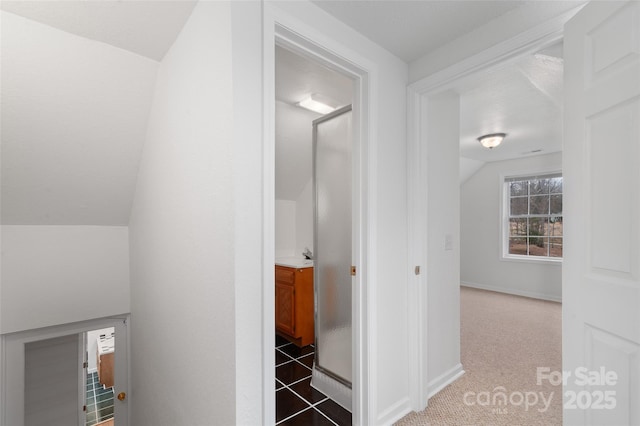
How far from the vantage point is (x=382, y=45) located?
6.06ft

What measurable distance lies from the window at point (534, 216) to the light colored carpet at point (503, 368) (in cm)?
101

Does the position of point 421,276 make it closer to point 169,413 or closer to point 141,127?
point 169,413

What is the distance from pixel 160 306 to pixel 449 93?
8.66 ft

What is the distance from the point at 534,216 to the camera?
16.9 feet

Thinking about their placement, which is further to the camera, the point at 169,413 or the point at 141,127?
the point at 141,127

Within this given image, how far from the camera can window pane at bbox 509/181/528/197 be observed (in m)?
5.28

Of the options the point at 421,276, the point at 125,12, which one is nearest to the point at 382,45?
the point at 125,12

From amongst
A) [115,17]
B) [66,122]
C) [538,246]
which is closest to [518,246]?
[538,246]

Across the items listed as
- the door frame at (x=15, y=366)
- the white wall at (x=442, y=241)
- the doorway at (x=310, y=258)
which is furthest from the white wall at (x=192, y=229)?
the white wall at (x=442, y=241)

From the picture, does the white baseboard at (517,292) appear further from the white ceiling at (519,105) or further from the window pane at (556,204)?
the white ceiling at (519,105)

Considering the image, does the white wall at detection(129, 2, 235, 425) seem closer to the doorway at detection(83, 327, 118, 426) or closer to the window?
the doorway at detection(83, 327, 118, 426)

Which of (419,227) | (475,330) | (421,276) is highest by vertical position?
(419,227)

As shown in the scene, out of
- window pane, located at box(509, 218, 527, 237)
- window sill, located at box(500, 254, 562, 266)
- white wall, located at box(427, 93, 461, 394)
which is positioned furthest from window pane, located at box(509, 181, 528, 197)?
white wall, located at box(427, 93, 461, 394)

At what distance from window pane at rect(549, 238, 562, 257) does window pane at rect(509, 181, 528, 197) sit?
92 cm
